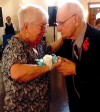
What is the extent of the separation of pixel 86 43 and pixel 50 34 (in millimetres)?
7328

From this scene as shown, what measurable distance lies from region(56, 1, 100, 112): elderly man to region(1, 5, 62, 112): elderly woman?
13 centimetres

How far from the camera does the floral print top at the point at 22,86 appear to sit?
55.3 inches

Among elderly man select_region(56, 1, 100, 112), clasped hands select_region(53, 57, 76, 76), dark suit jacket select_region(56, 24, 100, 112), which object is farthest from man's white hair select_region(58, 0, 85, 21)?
clasped hands select_region(53, 57, 76, 76)

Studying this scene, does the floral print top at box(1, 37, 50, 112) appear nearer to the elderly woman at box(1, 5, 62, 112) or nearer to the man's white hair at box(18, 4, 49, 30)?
the elderly woman at box(1, 5, 62, 112)

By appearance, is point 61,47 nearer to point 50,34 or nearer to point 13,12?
point 50,34

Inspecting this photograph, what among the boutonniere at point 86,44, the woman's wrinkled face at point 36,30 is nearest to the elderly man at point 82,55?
the boutonniere at point 86,44

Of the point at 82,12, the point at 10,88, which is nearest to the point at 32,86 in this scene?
the point at 10,88

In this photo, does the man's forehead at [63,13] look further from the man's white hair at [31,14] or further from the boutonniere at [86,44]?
the boutonniere at [86,44]

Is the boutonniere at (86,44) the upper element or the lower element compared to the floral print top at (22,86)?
upper

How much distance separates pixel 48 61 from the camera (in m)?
1.40

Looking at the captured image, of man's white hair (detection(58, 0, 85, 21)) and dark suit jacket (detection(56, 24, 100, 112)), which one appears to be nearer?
dark suit jacket (detection(56, 24, 100, 112))

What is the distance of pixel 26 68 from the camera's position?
4.41 ft

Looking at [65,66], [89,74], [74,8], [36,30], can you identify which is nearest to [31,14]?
[36,30]

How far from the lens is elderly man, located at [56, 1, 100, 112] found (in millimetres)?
1312
